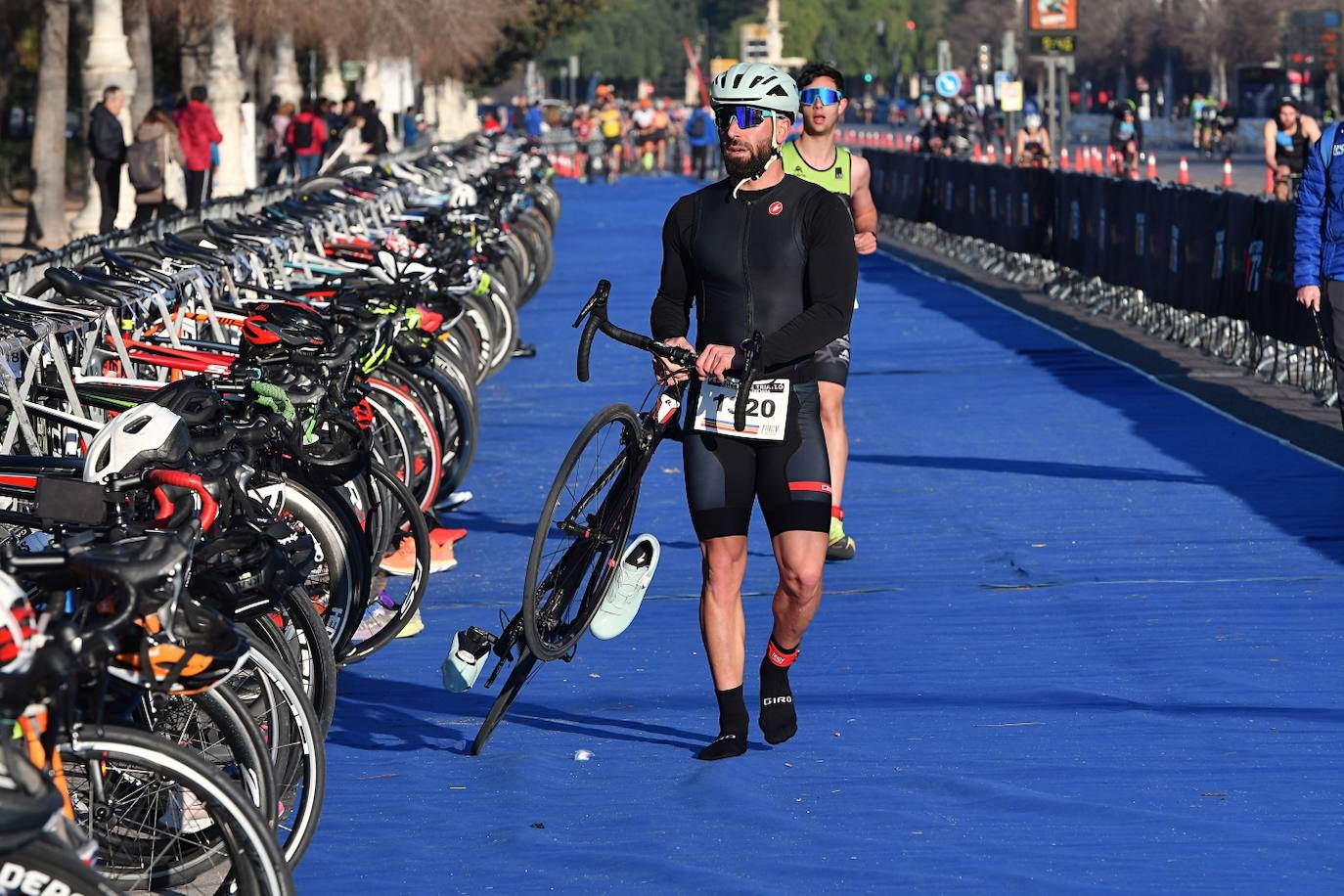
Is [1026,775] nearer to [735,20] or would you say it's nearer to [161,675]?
[161,675]

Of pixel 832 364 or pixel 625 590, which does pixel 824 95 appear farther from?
pixel 625 590

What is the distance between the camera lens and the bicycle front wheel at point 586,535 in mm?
7328

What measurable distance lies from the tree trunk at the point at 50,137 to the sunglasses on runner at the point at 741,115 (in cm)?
2482

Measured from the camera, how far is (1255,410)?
596 inches

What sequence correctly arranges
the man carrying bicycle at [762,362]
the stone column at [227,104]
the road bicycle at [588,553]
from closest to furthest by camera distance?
1. the man carrying bicycle at [762,362]
2. the road bicycle at [588,553]
3. the stone column at [227,104]

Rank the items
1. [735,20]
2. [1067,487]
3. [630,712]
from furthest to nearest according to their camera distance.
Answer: [735,20]
[1067,487]
[630,712]

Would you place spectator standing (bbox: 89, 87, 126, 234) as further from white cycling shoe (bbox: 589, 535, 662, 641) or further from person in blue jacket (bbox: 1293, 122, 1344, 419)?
white cycling shoe (bbox: 589, 535, 662, 641)

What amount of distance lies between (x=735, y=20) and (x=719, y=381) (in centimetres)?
18345

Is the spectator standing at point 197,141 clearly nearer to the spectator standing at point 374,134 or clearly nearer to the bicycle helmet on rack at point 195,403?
the spectator standing at point 374,134

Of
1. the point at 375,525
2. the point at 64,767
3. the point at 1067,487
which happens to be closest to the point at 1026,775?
the point at 375,525

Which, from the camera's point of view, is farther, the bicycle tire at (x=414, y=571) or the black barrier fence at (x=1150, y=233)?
the black barrier fence at (x=1150, y=233)

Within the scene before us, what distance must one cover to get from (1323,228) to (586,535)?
4.95 m

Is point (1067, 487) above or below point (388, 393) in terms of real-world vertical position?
below

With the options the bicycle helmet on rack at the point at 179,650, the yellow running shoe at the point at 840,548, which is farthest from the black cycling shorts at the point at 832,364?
the bicycle helmet on rack at the point at 179,650
